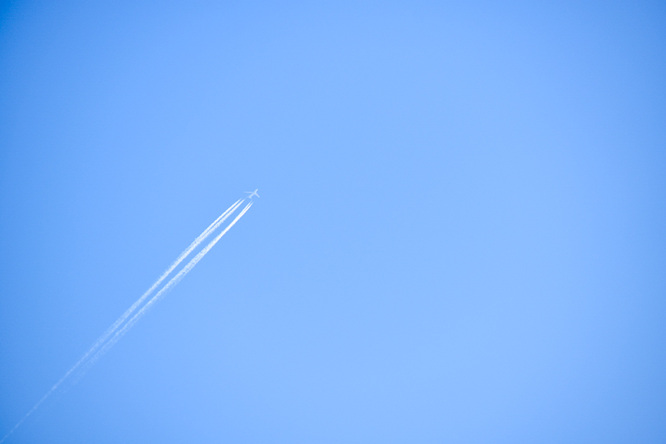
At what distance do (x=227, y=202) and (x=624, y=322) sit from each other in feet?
14.6

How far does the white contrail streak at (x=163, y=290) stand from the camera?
2.92 meters

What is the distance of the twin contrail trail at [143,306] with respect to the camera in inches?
115

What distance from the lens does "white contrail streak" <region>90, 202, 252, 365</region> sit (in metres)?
2.92

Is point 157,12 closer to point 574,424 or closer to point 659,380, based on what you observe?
point 574,424

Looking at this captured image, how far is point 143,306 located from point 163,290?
28 cm

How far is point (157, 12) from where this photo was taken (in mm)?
2822

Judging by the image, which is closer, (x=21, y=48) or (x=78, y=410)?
(x=21, y=48)

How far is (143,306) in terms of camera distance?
2957 mm

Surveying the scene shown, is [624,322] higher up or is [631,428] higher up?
[624,322]

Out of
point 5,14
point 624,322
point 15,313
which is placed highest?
point 5,14

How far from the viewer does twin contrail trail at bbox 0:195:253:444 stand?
291 cm

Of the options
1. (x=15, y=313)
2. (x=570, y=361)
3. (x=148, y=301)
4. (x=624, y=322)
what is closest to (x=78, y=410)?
(x=15, y=313)

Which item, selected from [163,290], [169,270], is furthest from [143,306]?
[169,270]

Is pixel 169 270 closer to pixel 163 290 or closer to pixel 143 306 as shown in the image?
pixel 163 290
